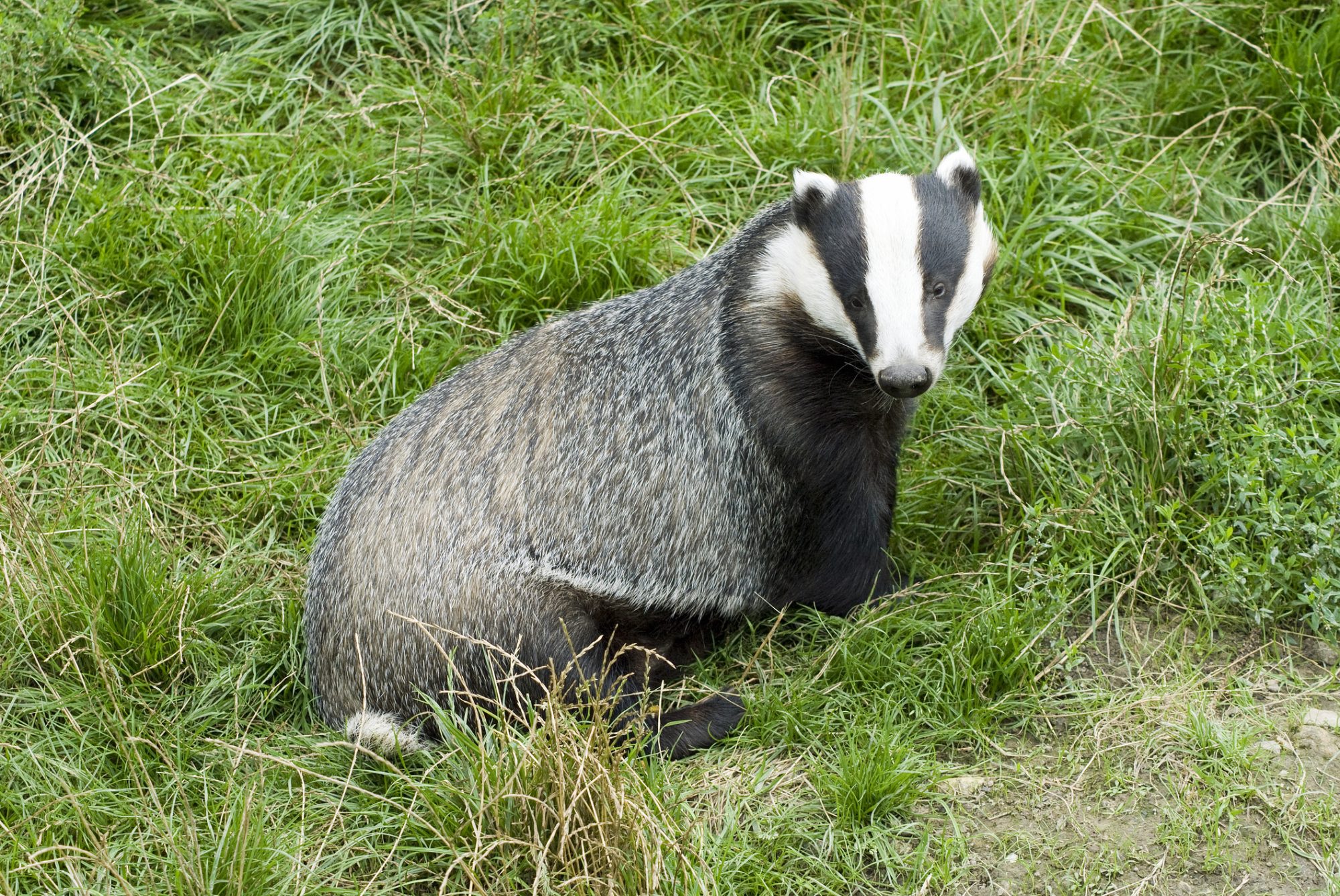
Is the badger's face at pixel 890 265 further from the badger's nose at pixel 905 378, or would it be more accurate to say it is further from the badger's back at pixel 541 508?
the badger's back at pixel 541 508

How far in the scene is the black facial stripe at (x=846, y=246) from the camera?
4.04 meters

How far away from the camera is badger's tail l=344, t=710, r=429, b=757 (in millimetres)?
4016

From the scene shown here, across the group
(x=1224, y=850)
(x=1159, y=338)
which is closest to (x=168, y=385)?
(x=1159, y=338)

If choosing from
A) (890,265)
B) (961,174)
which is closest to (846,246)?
(890,265)

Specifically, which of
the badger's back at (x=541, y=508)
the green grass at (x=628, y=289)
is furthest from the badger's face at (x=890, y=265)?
the green grass at (x=628, y=289)

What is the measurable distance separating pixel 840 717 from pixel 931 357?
3.52 ft

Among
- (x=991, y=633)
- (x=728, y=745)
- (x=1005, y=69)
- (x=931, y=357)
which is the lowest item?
(x=728, y=745)

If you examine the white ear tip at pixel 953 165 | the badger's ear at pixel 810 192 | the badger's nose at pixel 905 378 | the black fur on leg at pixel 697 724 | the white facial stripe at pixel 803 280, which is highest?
the white ear tip at pixel 953 165

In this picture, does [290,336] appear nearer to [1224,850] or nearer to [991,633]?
[991,633]

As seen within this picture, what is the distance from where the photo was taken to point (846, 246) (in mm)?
4098

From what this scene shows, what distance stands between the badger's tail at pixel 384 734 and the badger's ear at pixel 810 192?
188 centimetres

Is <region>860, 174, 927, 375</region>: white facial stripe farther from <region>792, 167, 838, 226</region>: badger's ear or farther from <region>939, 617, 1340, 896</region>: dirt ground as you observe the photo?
<region>939, 617, 1340, 896</region>: dirt ground

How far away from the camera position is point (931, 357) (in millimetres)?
3959

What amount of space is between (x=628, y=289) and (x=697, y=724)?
184cm
